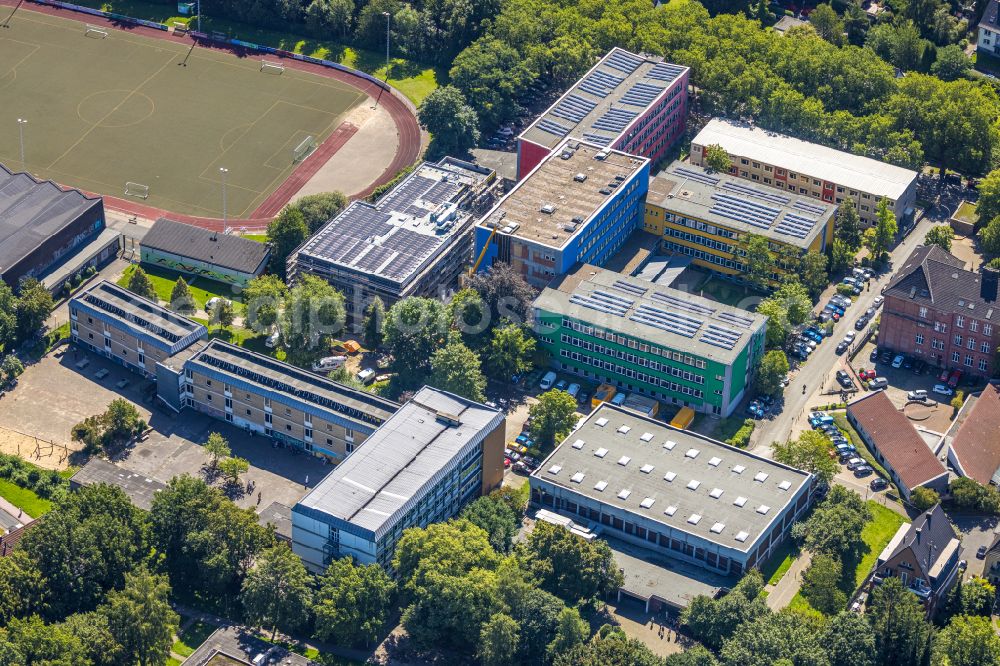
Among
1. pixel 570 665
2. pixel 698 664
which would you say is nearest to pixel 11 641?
pixel 570 665

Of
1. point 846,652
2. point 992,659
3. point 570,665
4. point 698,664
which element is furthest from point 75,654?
point 992,659

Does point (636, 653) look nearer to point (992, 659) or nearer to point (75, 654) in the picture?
point (992, 659)

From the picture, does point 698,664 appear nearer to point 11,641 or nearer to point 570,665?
point 570,665

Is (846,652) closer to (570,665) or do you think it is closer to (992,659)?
(992,659)

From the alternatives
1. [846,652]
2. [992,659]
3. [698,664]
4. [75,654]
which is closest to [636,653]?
[698,664]

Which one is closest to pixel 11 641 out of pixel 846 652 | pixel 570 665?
pixel 570 665

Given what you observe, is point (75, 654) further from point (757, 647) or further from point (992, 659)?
Answer: point (992, 659)

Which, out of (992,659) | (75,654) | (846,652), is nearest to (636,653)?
(846,652)
